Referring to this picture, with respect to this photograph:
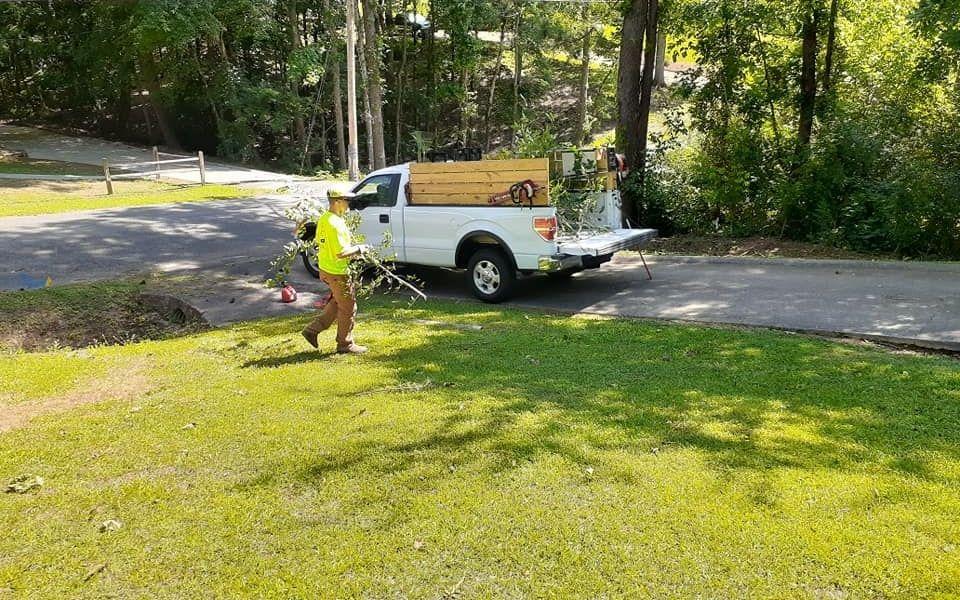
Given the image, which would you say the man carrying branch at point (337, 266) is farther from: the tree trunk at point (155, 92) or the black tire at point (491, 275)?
the tree trunk at point (155, 92)

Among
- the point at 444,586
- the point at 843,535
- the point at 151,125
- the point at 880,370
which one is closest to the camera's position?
the point at 444,586

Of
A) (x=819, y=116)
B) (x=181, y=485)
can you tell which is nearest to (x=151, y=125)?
(x=819, y=116)

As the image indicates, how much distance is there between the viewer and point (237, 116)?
31.9 metres

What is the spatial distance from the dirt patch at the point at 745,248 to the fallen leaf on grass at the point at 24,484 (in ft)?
36.1

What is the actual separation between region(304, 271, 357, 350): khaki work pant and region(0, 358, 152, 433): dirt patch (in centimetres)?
162

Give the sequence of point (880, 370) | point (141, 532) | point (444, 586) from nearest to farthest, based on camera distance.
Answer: point (444, 586), point (141, 532), point (880, 370)

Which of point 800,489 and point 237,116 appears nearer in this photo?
point 800,489

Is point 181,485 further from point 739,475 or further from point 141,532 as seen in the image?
point 739,475

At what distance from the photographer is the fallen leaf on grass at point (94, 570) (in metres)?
3.30

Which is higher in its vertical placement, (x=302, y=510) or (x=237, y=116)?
(x=237, y=116)

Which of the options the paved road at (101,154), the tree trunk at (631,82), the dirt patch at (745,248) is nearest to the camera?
the dirt patch at (745,248)

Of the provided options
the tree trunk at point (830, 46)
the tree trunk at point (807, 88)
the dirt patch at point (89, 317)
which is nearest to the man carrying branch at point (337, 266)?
the dirt patch at point (89, 317)

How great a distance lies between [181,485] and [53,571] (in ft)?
2.98

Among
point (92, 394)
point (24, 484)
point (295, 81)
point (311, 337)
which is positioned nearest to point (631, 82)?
point (311, 337)
